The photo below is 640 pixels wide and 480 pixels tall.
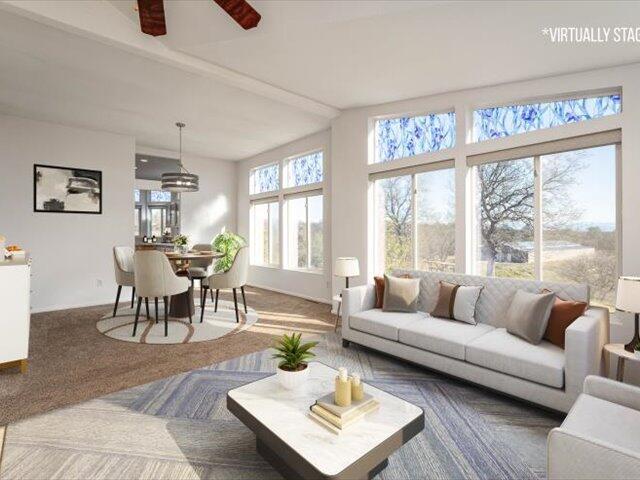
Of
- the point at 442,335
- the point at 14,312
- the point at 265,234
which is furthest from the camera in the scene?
the point at 265,234

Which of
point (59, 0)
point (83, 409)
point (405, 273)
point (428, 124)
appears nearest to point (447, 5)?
point (428, 124)

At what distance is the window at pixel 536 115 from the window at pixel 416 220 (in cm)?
59

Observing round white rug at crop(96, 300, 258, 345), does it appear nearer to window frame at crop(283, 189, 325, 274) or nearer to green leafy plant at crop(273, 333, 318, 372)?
window frame at crop(283, 189, 325, 274)

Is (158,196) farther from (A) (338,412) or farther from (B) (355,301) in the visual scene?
(A) (338,412)

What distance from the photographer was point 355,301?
12.1 feet

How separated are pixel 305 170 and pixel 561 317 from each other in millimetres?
4961

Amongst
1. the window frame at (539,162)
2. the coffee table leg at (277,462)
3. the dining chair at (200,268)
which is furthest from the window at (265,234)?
the coffee table leg at (277,462)

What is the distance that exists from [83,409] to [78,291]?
13.0ft

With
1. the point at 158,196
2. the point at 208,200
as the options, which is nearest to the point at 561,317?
the point at 208,200

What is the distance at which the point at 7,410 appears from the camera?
239cm

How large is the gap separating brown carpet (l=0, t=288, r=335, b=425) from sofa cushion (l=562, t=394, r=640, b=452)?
9.20 ft

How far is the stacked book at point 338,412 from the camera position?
163cm

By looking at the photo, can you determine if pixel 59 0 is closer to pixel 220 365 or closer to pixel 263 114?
pixel 263 114

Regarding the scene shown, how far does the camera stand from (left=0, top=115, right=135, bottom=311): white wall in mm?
5090
